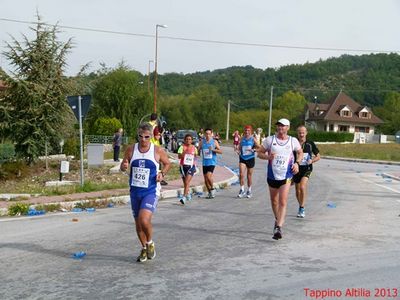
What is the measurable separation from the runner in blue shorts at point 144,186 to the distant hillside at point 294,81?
10616 cm

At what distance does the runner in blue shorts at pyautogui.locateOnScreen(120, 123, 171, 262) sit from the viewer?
6.85 m

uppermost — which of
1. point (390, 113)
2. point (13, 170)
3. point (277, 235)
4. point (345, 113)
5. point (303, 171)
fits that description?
point (390, 113)

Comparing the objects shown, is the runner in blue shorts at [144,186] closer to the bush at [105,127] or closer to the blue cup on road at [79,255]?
the blue cup on road at [79,255]

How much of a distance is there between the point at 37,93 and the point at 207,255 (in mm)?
15989

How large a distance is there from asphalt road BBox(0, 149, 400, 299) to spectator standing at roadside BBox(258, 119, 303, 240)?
0.52 meters

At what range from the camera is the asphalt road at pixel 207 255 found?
5621mm

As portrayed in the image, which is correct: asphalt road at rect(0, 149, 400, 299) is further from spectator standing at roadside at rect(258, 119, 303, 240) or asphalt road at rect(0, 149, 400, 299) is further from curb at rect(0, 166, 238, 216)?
curb at rect(0, 166, 238, 216)

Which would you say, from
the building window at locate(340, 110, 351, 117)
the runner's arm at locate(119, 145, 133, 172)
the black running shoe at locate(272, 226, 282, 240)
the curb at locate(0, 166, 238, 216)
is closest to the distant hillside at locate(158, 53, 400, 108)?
the building window at locate(340, 110, 351, 117)

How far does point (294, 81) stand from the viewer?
135 m

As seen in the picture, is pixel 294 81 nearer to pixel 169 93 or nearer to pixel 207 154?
pixel 169 93

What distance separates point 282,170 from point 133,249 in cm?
267

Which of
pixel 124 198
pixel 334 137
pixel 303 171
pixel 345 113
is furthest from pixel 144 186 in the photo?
pixel 345 113

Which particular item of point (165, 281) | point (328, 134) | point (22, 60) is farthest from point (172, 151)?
point (328, 134)

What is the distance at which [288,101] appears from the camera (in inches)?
4685
